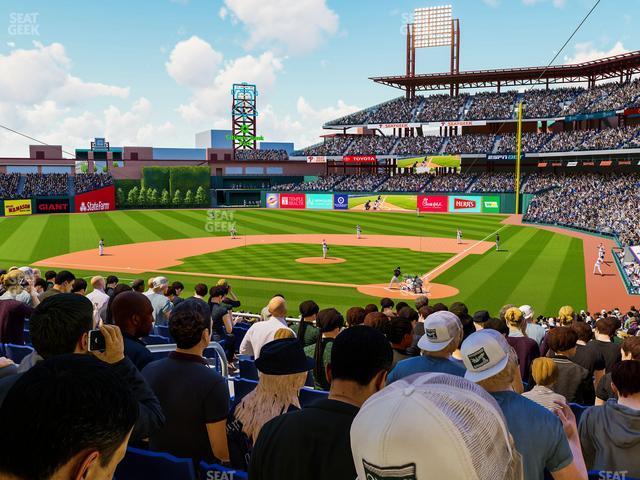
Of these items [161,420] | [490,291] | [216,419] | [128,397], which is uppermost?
[128,397]

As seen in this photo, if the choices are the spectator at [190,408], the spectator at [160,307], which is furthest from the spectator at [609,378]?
the spectator at [160,307]

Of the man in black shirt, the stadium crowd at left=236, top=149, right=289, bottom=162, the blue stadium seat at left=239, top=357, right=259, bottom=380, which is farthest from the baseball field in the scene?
the stadium crowd at left=236, top=149, right=289, bottom=162

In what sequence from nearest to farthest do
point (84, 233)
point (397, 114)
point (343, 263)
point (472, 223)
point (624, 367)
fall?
point (624, 367), point (343, 263), point (84, 233), point (472, 223), point (397, 114)

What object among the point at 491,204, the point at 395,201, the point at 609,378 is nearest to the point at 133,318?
the point at 609,378

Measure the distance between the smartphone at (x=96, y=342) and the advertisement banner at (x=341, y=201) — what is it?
71.5m

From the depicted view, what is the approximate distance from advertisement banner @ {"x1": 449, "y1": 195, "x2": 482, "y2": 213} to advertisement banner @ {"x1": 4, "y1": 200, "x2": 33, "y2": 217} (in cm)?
5119

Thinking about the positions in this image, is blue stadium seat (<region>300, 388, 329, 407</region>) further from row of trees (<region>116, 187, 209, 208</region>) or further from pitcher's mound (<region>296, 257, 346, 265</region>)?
row of trees (<region>116, 187, 209, 208</region>)

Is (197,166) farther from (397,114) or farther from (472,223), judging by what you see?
(472,223)

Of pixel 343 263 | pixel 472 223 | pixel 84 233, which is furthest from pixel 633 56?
pixel 84 233

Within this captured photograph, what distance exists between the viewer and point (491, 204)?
66125 millimetres

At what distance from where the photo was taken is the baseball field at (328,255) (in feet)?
→ 81.5

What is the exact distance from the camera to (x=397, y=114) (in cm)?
8519

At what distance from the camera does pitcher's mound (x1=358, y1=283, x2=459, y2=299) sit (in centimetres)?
2406

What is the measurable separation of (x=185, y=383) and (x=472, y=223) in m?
53.0
